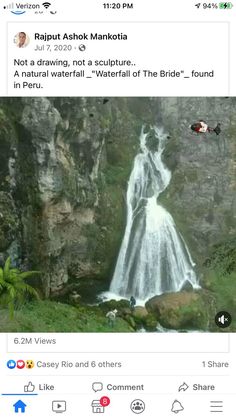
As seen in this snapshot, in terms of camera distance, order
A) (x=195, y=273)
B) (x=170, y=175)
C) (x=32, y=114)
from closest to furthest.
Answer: (x=32, y=114)
(x=195, y=273)
(x=170, y=175)

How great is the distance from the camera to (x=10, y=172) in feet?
20.6

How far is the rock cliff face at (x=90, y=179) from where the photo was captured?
634cm

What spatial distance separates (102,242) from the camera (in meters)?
8.28

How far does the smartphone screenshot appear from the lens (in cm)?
411

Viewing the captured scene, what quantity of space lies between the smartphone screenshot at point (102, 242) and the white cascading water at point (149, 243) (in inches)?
1.6
